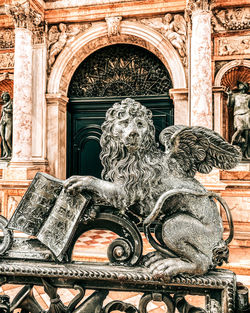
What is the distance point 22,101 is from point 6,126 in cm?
104

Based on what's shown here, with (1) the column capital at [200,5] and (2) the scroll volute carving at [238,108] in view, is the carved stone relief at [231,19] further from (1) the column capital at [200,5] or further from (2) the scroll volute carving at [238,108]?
(2) the scroll volute carving at [238,108]

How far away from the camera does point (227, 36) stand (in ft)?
19.3

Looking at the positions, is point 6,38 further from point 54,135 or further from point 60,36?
point 54,135

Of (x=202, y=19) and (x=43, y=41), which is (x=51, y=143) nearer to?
(x=43, y=41)

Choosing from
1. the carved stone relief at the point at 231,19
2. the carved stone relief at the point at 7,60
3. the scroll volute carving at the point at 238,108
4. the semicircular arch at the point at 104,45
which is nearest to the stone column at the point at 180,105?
the semicircular arch at the point at 104,45

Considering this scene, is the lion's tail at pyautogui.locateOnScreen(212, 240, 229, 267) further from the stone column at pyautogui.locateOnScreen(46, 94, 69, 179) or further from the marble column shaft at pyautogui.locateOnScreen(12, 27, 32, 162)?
the stone column at pyautogui.locateOnScreen(46, 94, 69, 179)

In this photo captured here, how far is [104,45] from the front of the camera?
674 centimetres

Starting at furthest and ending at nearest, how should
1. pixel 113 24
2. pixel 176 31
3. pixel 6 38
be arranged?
pixel 6 38 → pixel 113 24 → pixel 176 31

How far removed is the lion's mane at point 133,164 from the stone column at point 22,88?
4663 millimetres

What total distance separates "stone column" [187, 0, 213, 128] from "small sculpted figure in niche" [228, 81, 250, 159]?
825mm

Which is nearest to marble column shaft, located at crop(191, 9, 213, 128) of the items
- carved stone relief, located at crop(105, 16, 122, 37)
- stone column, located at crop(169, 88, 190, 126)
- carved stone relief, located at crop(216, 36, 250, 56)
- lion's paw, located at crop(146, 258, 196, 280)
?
stone column, located at crop(169, 88, 190, 126)

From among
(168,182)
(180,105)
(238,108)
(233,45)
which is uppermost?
(233,45)

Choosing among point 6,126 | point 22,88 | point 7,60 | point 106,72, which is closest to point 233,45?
point 106,72

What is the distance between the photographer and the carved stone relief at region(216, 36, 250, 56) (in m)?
5.81
